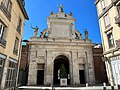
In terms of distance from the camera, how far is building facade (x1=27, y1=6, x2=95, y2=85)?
16391 millimetres

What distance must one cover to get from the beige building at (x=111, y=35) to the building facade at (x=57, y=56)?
518 cm

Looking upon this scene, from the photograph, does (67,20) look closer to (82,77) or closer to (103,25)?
(103,25)

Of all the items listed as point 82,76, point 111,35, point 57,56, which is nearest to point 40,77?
point 57,56

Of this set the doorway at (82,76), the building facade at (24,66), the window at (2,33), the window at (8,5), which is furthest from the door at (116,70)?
the building facade at (24,66)

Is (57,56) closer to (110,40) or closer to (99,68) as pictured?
(99,68)

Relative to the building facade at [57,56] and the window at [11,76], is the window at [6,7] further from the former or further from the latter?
the building facade at [57,56]

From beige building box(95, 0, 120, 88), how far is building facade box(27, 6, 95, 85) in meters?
5.18

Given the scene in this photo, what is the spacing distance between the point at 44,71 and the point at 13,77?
22.1ft

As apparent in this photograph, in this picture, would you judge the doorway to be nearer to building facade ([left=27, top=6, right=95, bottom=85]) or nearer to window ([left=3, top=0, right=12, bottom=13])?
building facade ([left=27, top=6, right=95, bottom=85])

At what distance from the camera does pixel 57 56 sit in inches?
699

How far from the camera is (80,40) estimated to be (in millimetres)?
18641

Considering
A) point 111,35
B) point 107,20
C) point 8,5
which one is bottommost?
point 111,35

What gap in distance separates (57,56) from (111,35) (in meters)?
9.09

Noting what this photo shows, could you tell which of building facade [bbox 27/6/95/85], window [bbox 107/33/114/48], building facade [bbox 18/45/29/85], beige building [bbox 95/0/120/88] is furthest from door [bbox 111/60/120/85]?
building facade [bbox 18/45/29/85]
